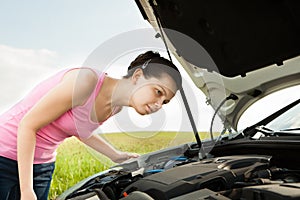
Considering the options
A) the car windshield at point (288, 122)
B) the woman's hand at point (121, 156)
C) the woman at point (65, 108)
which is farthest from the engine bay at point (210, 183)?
the car windshield at point (288, 122)

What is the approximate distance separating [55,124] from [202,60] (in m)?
0.67

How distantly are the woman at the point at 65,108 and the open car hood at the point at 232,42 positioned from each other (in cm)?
24

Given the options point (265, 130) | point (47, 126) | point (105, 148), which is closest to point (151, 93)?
point (47, 126)

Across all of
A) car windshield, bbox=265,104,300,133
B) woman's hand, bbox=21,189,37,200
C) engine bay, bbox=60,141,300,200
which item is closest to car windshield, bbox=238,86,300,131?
car windshield, bbox=265,104,300,133

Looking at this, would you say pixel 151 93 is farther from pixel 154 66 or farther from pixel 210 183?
pixel 210 183

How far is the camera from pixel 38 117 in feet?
4.33

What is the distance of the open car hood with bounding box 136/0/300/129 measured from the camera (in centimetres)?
139

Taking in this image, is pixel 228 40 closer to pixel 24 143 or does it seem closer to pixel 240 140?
pixel 240 140

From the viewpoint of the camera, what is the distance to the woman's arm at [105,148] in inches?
67.2

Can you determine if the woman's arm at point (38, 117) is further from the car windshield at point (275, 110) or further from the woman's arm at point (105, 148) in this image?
the car windshield at point (275, 110)

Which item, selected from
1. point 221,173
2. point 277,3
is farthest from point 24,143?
point 277,3

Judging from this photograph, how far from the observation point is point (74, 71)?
1368 millimetres

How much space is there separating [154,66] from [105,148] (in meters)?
0.55

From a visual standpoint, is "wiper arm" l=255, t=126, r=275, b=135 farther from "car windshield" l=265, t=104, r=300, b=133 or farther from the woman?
the woman
